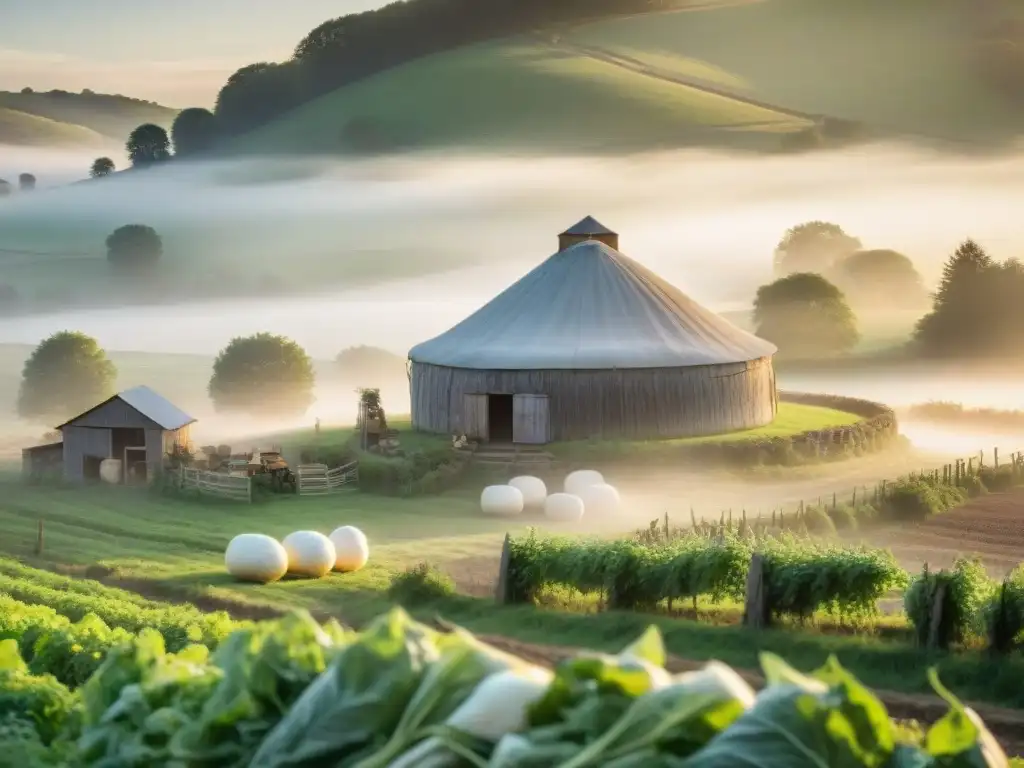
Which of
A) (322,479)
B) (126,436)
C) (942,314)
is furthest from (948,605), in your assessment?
(942,314)

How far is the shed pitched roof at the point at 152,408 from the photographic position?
31.6 metres

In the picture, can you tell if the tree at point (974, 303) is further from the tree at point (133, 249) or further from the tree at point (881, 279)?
the tree at point (133, 249)

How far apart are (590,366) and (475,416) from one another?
8.67ft

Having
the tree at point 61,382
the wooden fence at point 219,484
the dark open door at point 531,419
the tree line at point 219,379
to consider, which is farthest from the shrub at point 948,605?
the tree at point 61,382

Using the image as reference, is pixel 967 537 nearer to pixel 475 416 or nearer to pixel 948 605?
pixel 948 605

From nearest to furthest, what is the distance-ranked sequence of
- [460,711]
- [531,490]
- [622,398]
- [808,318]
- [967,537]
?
[460,711] < [967,537] < [531,490] < [622,398] < [808,318]

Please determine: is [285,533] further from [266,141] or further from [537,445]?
[266,141]

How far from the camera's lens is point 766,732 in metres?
3.24

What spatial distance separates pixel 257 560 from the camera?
2048 cm

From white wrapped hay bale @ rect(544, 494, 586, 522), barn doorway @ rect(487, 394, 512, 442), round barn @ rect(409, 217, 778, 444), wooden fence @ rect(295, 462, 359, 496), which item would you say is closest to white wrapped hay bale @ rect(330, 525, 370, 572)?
white wrapped hay bale @ rect(544, 494, 586, 522)

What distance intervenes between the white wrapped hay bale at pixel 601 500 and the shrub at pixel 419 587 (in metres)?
8.74

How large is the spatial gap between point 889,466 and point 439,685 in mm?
30693

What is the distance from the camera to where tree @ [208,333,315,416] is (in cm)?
5341

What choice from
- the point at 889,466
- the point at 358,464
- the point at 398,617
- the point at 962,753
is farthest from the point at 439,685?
the point at 889,466
